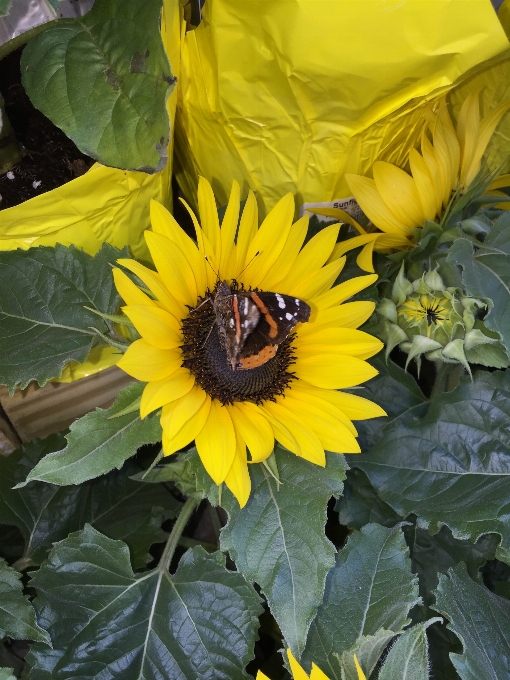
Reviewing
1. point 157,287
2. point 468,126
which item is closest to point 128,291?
point 157,287

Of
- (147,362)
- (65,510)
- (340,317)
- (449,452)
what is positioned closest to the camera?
(147,362)

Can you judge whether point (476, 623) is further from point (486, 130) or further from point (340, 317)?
point (486, 130)

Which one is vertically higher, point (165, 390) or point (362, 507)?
point (165, 390)

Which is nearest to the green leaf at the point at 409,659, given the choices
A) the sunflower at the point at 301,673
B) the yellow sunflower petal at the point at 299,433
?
the sunflower at the point at 301,673

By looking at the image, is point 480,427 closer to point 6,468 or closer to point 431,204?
point 431,204

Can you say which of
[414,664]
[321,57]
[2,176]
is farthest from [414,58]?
[414,664]
